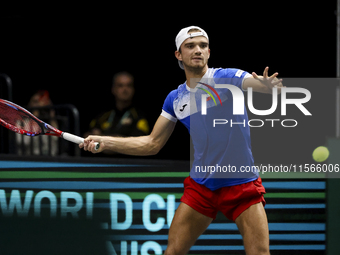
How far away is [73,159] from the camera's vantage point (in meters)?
4.97

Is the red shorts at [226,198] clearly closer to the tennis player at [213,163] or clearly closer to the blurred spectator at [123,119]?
the tennis player at [213,163]

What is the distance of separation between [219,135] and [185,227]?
2.23 feet

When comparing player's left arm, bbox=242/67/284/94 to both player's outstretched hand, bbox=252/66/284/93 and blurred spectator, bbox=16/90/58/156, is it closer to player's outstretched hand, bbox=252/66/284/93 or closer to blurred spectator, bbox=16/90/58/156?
player's outstretched hand, bbox=252/66/284/93

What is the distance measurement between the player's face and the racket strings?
4.00 feet

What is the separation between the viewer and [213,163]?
391cm

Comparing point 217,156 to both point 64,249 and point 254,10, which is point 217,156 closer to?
point 64,249

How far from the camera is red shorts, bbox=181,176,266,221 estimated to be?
3.82m

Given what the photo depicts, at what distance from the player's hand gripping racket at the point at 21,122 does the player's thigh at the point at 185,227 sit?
1.06 m

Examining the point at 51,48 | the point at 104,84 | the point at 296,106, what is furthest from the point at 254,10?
the point at 51,48

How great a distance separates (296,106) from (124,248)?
2901mm

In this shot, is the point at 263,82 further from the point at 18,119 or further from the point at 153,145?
the point at 18,119

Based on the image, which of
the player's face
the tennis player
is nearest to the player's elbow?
the tennis player

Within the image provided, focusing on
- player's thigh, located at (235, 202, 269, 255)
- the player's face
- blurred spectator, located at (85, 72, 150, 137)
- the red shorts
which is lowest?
player's thigh, located at (235, 202, 269, 255)

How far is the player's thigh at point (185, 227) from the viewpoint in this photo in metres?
3.92
